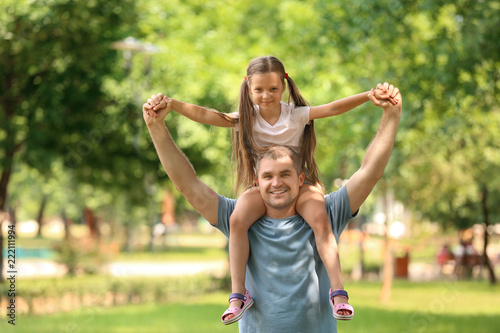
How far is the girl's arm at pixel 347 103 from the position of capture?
101 inches

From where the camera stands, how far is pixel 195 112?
8.82 ft

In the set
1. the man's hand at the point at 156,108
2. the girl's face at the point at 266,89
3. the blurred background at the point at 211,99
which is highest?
the blurred background at the point at 211,99

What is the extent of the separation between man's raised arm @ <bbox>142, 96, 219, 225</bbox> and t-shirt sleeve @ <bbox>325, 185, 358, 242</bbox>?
441 mm

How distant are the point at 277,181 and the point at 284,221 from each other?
0.57ft

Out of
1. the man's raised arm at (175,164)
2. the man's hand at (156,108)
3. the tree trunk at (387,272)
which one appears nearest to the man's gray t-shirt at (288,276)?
the man's raised arm at (175,164)

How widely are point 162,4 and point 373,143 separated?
1354cm

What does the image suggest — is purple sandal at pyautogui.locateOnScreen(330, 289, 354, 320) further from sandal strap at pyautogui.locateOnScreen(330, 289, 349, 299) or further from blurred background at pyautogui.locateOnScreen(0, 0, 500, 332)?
blurred background at pyautogui.locateOnScreen(0, 0, 500, 332)

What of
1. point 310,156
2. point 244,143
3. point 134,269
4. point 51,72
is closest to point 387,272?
point 51,72

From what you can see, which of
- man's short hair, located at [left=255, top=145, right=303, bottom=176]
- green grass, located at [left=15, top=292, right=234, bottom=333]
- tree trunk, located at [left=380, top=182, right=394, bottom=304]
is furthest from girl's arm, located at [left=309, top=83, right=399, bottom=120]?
tree trunk, located at [left=380, top=182, right=394, bottom=304]

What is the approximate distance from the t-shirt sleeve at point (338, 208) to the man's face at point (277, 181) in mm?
158

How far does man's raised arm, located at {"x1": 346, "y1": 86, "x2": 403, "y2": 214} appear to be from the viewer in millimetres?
2561

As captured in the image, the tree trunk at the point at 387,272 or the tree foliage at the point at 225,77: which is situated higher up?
the tree foliage at the point at 225,77

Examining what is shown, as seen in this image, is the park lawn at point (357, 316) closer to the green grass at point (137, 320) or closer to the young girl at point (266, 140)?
the green grass at point (137, 320)

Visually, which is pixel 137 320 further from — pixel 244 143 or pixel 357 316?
pixel 244 143
